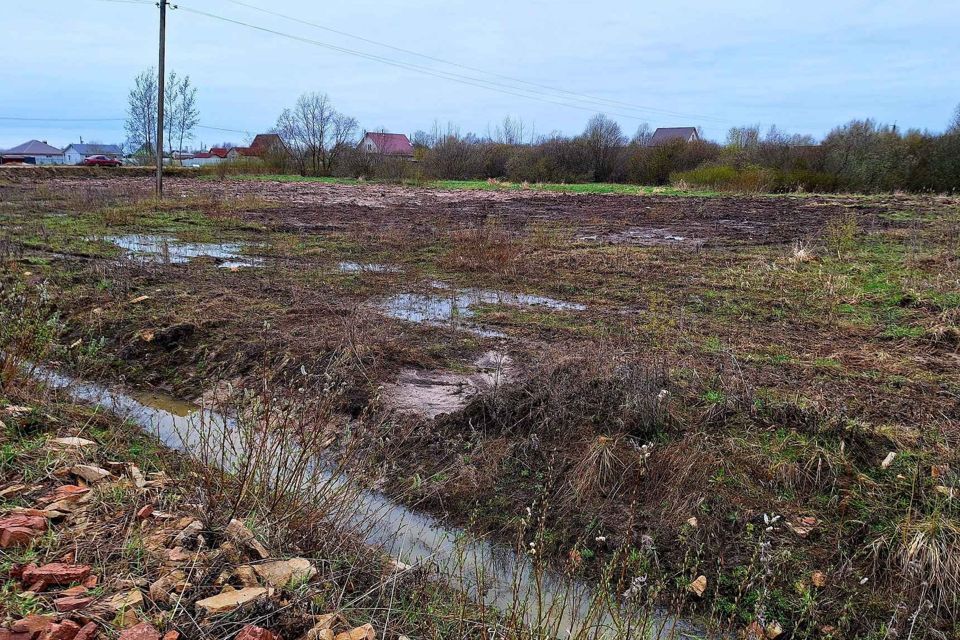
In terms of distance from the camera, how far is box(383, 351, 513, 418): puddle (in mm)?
5305

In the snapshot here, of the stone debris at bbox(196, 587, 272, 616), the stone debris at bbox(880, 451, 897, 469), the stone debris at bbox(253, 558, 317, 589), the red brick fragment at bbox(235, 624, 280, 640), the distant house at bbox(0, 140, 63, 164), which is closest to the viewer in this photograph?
the red brick fragment at bbox(235, 624, 280, 640)

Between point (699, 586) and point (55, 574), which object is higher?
point (55, 574)

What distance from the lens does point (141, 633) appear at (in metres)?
2.23

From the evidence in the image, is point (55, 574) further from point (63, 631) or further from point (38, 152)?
point (38, 152)

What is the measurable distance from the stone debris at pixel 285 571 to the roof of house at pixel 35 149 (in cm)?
10681

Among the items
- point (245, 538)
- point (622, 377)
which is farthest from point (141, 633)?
point (622, 377)

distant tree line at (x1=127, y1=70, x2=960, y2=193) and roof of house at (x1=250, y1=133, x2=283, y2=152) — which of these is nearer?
distant tree line at (x1=127, y1=70, x2=960, y2=193)

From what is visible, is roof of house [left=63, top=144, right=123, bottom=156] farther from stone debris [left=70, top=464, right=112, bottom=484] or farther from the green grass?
stone debris [left=70, top=464, right=112, bottom=484]

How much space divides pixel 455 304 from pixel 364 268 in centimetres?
283

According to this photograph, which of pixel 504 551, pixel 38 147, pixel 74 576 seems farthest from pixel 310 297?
pixel 38 147

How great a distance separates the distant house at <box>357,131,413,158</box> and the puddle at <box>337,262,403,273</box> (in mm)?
37266

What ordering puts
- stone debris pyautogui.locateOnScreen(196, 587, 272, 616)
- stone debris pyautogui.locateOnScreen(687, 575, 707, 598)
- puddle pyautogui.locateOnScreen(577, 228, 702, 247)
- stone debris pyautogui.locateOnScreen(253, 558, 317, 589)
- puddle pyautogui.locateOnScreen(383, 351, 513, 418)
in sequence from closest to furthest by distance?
stone debris pyautogui.locateOnScreen(196, 587, 272, 616)
stone debris pyautogui.locateOnScreen(253, 558, 317, 589)
stone debris pyautogui.locateOnScreen(687, 575, 707, 598)
puddle pyautogui.locateOnScreen(383, 351, 513, 418)
puddle pyautogui.locateOnScreen(577, 228, 702, 247)

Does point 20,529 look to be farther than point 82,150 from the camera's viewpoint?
No

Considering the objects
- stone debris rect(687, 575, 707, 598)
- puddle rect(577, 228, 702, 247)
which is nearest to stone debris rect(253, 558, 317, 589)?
stone debris rect(687, 575, 707, 598)
